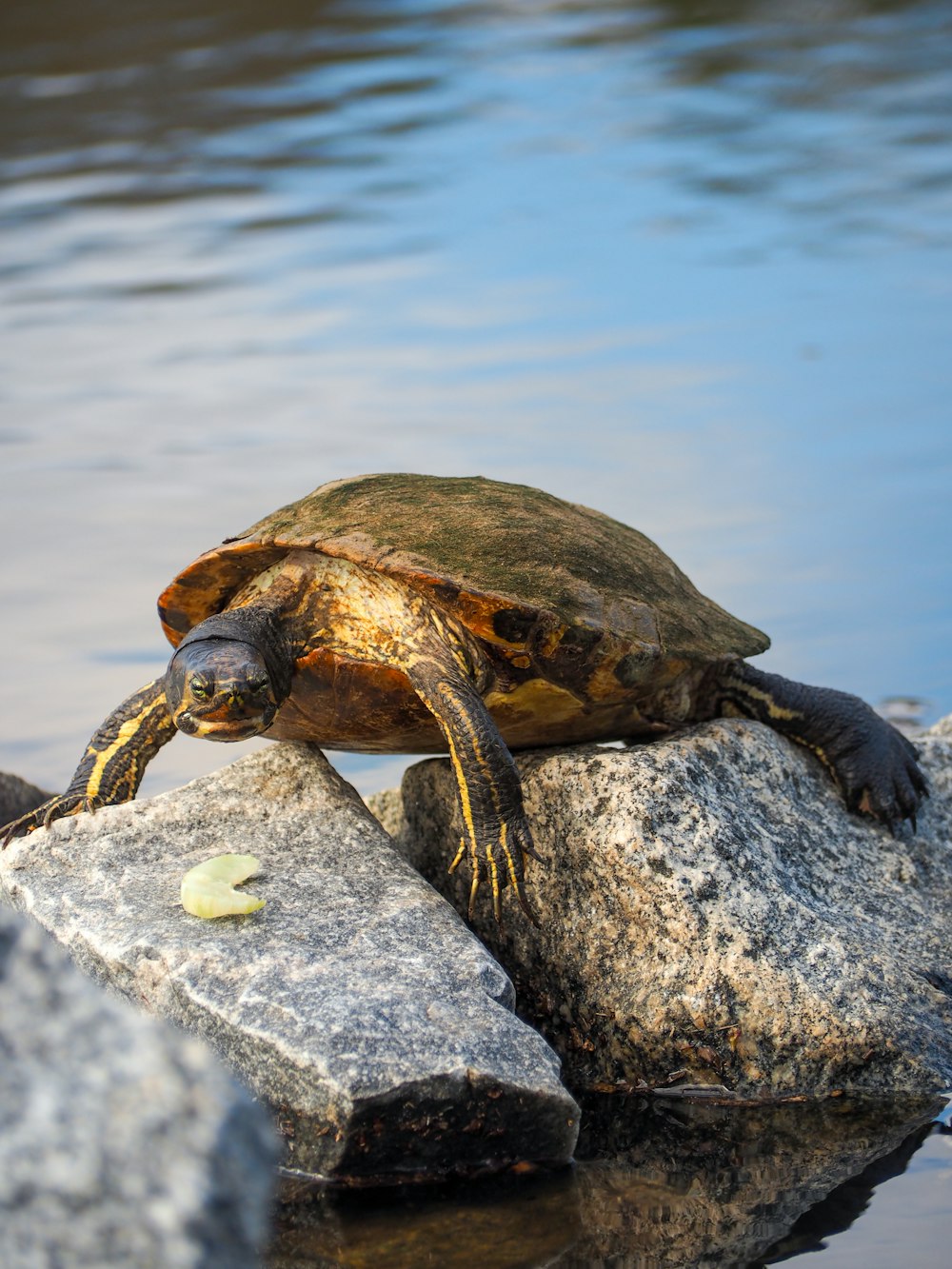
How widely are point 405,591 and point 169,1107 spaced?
2856 millimetres

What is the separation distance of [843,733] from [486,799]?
1.33 m

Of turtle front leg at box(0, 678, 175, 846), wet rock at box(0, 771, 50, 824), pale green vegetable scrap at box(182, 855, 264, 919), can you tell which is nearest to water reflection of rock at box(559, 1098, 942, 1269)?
pale green vegetable scrap at box(182, 855, 264, 919)

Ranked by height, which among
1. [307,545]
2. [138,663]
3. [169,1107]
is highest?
[169,1107]

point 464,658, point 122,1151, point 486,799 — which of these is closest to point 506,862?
point 486,799

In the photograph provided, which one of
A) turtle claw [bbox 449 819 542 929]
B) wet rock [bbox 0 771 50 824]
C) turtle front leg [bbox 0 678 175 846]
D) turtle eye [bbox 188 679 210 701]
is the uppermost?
turtle eye [bbox 188 679 210 701]

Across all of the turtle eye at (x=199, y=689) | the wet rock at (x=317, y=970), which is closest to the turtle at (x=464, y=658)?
the turtle eye at (x=199, y=689)

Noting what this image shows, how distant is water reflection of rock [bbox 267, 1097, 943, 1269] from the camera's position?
317 cm

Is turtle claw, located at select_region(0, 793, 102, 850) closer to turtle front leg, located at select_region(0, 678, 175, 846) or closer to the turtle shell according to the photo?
turtle front leg, located at select_region(0, 678, 175, 846)

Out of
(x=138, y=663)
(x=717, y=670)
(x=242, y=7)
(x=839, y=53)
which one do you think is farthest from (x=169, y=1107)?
(x=242, y=7)

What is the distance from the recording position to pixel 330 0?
24297mm

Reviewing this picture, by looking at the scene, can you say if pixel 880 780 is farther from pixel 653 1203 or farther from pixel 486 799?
pixel 653 1203

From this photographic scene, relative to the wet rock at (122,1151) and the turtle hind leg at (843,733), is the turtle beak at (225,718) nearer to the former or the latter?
the turtle hind leg at (843,733)

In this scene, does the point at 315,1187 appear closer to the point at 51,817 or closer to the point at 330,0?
the point at 51,817

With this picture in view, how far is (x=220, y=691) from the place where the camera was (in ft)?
13.8
